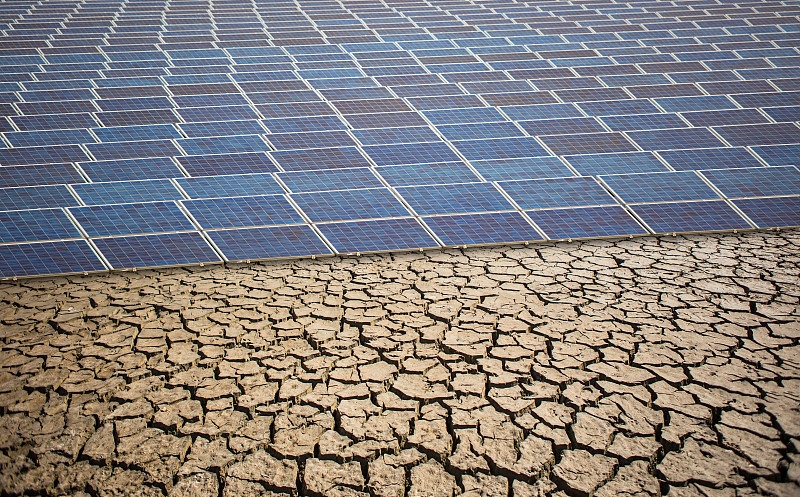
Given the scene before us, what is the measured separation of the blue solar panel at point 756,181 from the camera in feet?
23.0

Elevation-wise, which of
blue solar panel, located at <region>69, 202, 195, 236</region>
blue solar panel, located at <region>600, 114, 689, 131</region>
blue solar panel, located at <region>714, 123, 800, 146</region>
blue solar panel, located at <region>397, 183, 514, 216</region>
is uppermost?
blue solar panel, located at <region>714, 123, 800, 146</region>

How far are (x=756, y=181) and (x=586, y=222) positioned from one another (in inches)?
82.3

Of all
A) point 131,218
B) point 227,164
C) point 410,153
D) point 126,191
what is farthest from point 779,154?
point 126,191

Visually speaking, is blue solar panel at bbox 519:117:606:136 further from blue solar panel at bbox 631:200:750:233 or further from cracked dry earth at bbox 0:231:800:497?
→ cracked dry earth at bbox 0:231:800:497

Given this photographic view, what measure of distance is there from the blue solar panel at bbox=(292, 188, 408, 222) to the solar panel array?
2 cm

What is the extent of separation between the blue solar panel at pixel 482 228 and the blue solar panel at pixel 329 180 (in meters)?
0.88

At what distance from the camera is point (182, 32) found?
430 inches

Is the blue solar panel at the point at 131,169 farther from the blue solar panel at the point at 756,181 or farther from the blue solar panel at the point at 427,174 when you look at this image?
the blue solar panel at the point at 756,181

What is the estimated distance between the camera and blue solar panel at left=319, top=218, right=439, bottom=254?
609 cm

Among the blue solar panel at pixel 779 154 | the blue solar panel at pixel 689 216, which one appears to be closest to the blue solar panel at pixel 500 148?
the blue solar panel at pixel 689 216

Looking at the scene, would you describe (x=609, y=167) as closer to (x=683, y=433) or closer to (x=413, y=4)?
(x=683, y=433)

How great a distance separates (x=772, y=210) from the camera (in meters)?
6.74

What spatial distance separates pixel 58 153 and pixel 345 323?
4282mm

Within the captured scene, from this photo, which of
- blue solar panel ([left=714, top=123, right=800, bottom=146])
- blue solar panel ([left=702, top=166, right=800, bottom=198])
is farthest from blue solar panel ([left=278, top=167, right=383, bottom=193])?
blue solar panel ([left=714, top=123, right=800, bottom=146])
